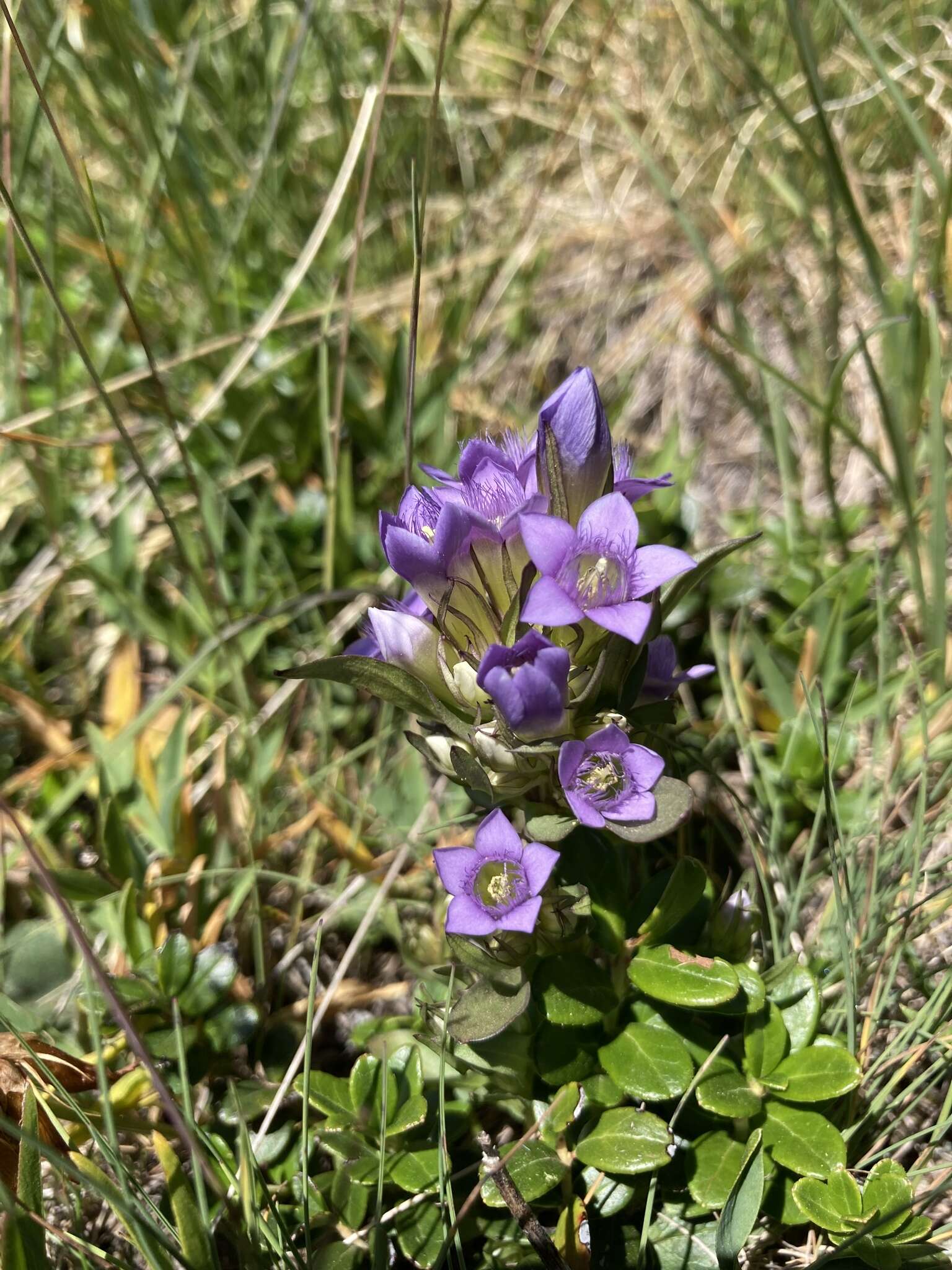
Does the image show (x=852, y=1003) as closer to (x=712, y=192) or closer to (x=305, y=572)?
(x=305, y=572)

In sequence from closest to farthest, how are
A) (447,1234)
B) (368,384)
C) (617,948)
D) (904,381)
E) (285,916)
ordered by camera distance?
(447,1234), (617,948), (285,916), (904,381), (368,384)

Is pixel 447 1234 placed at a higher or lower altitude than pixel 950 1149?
higher

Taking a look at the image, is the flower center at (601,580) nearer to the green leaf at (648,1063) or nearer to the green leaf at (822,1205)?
the green leaf at (648,1063)

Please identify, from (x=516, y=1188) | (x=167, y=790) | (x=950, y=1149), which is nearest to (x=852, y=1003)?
(x=950, y=1149)

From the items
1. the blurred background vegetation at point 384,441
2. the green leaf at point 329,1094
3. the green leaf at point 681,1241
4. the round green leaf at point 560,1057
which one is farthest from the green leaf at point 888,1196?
the green leaf at point 329,1094

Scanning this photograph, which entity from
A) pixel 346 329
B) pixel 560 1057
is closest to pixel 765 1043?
pixel 560 1057

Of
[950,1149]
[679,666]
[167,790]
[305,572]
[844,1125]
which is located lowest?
[950,1149]
